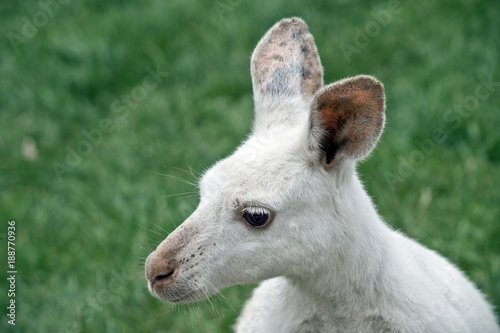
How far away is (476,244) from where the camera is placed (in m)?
4.55

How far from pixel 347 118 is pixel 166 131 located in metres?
3.34

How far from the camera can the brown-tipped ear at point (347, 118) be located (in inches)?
103

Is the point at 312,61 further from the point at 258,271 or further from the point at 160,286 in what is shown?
the point at 160,286

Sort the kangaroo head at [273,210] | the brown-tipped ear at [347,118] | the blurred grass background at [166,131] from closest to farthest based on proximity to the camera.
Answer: the brown-tipped ear at [347,118], the kangaroo head at [273,210], the blurred grass background at [166,131]

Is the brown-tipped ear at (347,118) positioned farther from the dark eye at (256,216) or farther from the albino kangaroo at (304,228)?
the dark eye at (256,216)

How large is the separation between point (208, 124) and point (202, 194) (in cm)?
308

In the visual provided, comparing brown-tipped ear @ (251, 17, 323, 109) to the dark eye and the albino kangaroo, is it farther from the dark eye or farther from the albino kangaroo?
the dark eye

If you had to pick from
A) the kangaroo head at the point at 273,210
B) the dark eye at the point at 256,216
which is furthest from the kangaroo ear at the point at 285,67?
the dark eye at the point at 256,216

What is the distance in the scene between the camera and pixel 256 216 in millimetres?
2758

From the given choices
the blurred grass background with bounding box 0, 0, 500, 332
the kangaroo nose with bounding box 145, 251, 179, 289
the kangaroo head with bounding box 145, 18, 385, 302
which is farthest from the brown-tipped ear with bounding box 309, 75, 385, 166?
the blurred grass background with bounding box 0, 0, 500, 332

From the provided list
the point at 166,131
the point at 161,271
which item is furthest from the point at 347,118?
the point at 166,131

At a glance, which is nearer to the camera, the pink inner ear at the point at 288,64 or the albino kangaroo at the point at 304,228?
the albino kangaroo at the point at 304,228

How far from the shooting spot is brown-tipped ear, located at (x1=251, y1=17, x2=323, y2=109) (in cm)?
319

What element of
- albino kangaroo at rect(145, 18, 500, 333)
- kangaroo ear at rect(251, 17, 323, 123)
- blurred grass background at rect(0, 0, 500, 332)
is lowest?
blurred grass background at rect(0, 0, 500, 332)
